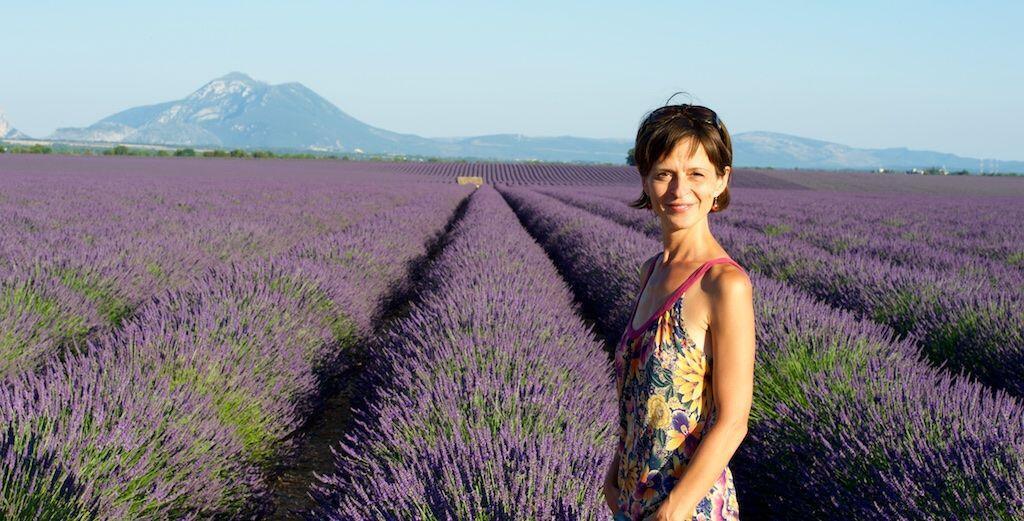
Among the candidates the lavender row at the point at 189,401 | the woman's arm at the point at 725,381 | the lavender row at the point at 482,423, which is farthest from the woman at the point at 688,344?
the lavender row at the point at 189,401

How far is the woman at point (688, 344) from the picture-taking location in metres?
1.17

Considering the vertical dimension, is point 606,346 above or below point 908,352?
below

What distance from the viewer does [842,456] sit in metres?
2.42

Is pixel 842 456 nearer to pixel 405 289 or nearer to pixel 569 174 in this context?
pixel 405 289

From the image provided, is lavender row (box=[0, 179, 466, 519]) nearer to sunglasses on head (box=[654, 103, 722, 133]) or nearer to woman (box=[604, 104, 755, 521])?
woman (box=[604, 104, 755, 521])

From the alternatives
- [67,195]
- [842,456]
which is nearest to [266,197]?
[67,195]

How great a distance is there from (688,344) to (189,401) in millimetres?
2031

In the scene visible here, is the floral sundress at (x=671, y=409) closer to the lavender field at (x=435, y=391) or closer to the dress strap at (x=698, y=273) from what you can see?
the dress strap at (x=698, y=273)

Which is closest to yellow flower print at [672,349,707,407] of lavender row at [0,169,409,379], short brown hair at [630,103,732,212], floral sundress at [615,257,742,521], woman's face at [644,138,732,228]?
floral sundress at [615,257,742,521]

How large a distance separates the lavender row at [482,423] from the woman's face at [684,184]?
2.49 ft

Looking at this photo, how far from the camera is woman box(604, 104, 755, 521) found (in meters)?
1.17

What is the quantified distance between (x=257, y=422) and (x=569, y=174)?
6045 centimetres

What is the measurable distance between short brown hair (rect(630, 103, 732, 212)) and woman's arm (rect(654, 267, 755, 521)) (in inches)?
9.2

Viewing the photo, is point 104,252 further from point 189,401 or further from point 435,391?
point 435,391
